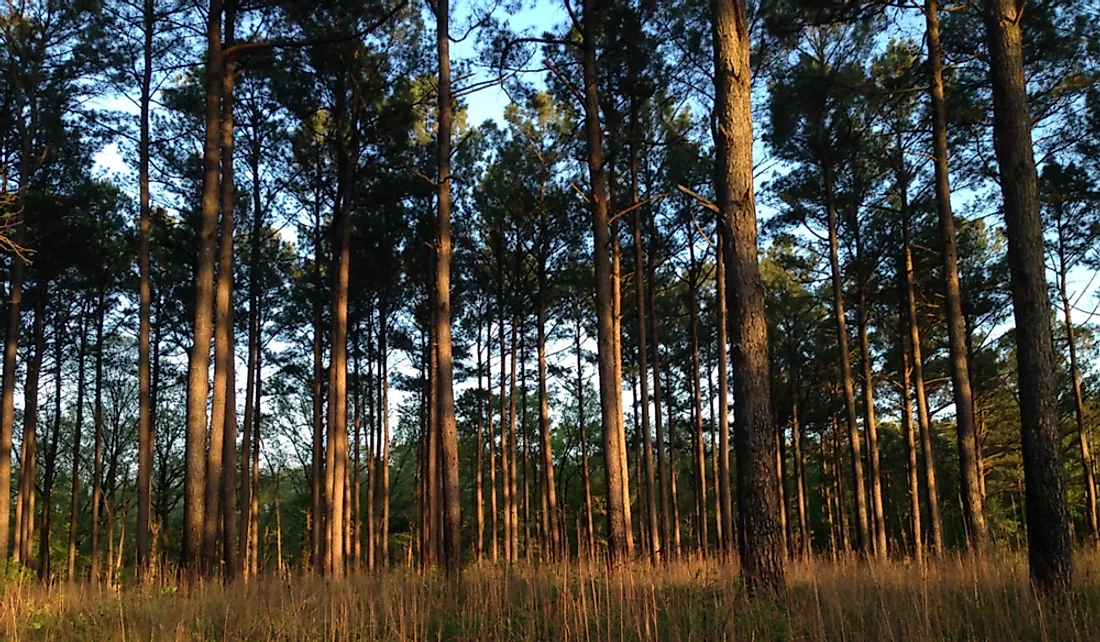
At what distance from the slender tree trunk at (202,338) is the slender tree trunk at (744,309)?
654cm

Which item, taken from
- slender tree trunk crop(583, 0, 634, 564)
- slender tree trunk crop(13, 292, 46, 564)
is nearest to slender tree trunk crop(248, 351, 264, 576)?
slender tree trunk crop(13, 292, 46, 564)

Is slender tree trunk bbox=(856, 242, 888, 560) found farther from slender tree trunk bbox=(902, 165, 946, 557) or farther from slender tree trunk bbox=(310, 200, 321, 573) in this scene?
slender tree trunk bbox=(310, 200, 321, 573)

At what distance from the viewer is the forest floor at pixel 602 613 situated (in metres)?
4.57

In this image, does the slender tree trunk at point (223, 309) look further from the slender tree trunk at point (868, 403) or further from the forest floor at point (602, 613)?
the slender tree trunk at point (868, 403)

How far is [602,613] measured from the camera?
5180 mm

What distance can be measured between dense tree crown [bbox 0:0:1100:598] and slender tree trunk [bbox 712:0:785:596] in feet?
0.08

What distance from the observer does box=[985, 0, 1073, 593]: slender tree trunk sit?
5508 millimetres

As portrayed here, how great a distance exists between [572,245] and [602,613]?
43.3ft

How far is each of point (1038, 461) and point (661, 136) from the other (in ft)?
35.1

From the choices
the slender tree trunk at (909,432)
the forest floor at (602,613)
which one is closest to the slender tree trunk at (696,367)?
the slender tree trunk at (909,432)

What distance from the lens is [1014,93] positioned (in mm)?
6113

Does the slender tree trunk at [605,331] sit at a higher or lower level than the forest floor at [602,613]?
higher

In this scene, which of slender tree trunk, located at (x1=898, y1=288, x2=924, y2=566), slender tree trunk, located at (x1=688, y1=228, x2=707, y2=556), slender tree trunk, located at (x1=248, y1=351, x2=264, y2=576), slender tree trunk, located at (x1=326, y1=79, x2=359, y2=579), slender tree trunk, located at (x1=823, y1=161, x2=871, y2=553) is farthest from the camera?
slender tree trunk, located at (x1=248, y1=351, x2=264, y2=576)

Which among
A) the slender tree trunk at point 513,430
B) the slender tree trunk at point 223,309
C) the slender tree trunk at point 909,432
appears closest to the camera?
the slender tree trunk at point 223,309
